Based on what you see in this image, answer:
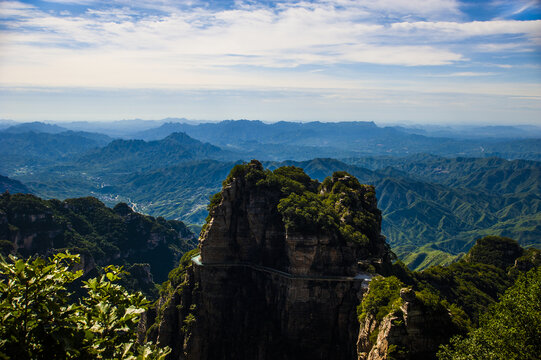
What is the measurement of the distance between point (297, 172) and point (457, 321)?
40254 millimetres

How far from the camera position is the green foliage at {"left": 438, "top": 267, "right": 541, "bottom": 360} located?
67.6 feet

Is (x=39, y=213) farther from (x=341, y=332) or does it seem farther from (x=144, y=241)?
(x=341, y=332)

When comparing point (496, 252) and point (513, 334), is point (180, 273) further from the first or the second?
point (496, 252)

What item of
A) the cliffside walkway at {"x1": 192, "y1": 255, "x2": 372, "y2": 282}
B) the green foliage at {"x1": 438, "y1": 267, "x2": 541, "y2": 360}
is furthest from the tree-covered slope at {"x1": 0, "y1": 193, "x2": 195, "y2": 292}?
the green foliage at {"x1": 438, "y1": 267, "x2": 541, "y2": 360}

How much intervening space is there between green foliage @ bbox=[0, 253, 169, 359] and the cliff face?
3653cm

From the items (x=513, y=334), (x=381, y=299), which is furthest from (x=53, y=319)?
(x=381, y=299)

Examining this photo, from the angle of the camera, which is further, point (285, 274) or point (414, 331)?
point (285, 274)

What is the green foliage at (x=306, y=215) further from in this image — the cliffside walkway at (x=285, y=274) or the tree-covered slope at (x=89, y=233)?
the tree-covered slope at (x=89, y=233)

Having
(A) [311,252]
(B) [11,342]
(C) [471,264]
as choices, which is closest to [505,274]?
(C) [471,264]

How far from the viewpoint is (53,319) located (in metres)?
11.5

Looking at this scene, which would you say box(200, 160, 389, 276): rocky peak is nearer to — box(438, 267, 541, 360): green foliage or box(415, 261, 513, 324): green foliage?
box(415, 261, 513, 324): green foliage

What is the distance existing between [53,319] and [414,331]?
27.2 meters

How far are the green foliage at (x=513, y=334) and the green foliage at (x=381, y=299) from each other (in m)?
8.98

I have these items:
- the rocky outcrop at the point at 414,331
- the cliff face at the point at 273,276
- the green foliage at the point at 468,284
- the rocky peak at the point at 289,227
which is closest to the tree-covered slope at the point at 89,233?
the cliff face at the point at 273,276
